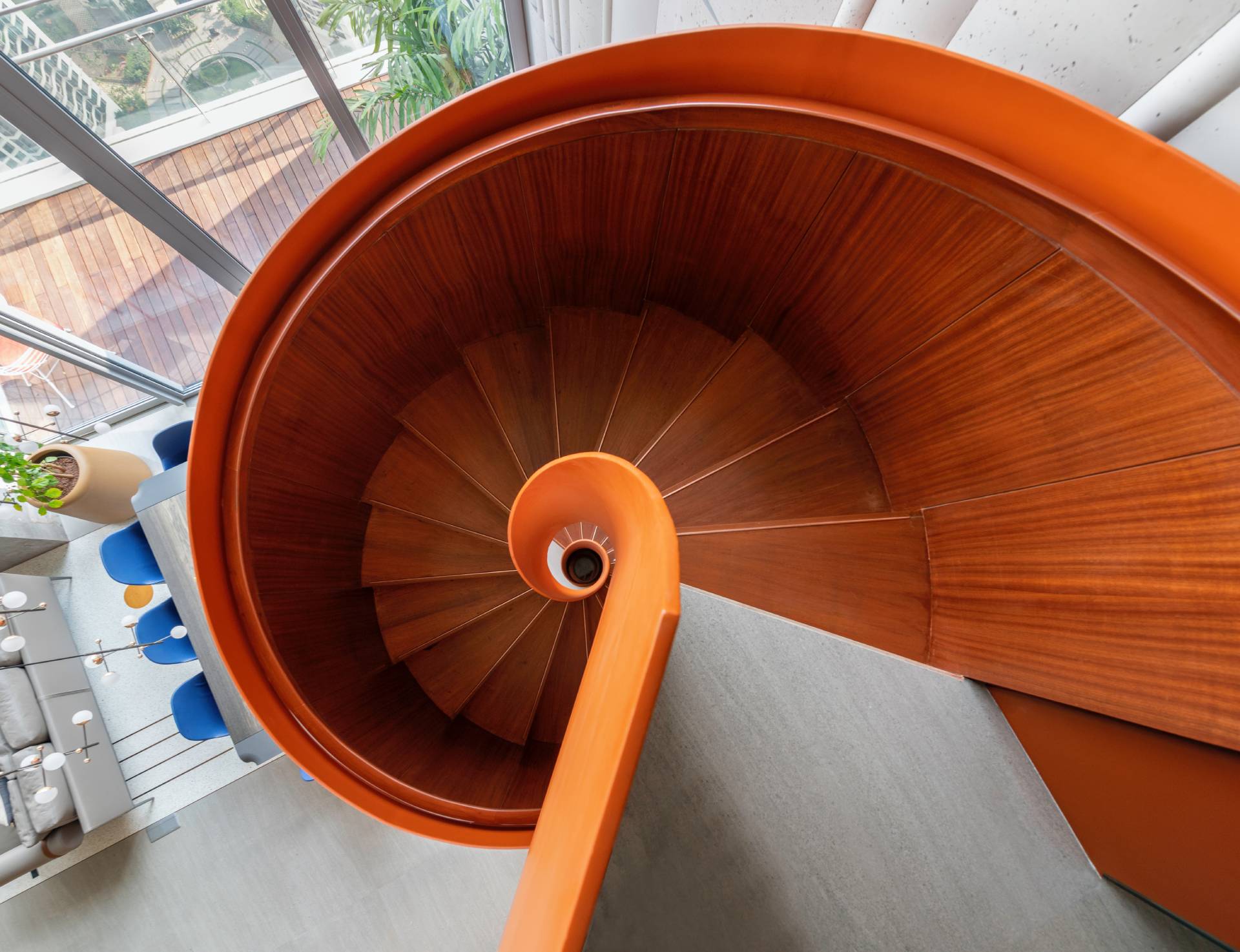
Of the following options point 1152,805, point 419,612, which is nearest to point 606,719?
point 1152,805

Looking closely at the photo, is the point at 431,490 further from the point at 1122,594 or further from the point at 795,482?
the point at 1122,594

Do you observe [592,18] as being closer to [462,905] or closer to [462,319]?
[462,319]

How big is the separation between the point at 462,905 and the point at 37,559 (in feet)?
9.80

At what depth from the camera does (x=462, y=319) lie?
2328 millimetres

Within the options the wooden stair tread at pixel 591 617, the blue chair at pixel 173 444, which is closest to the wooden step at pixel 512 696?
A: the wooden stair tread at pixel 591 617

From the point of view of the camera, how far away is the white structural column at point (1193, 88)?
0.94 meters

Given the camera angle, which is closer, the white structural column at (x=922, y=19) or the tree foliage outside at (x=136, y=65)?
the white structural column at (x=922, y=19)

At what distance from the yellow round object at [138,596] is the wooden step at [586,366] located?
8.38 feet

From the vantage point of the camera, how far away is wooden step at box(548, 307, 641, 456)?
2.49m

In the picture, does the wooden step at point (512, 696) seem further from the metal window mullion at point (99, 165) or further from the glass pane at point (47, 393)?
the glass pane at point (47, 393)

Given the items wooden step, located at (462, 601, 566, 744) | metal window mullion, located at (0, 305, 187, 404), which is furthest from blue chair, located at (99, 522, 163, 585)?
wooden step, located at (462, 601, 566, 744)

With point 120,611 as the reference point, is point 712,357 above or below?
above

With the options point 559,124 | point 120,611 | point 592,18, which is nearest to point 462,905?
point 120,611

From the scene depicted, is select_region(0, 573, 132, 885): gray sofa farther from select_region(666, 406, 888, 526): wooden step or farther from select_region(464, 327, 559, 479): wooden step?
select_region(666, 406, 888, 526): wooden step
